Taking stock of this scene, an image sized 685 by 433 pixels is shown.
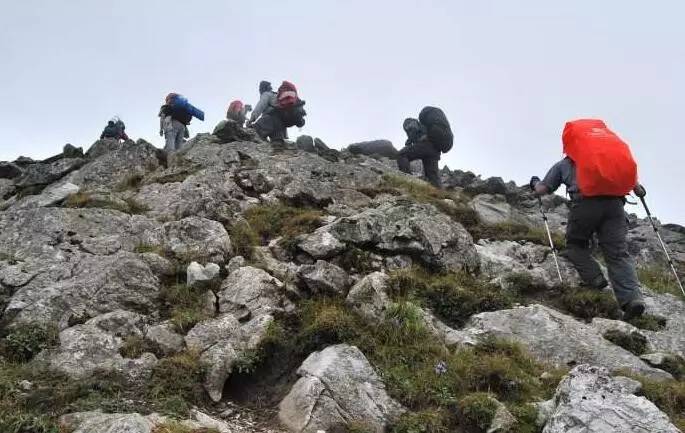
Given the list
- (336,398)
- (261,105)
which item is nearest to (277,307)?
(336,398)

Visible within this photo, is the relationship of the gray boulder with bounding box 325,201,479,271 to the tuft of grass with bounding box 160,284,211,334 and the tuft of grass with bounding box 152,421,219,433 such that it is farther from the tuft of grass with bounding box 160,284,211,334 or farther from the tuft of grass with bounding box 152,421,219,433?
the tuft of grass with bounding box 152,421,219,433

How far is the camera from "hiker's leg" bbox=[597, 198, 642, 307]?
11977 millimetres

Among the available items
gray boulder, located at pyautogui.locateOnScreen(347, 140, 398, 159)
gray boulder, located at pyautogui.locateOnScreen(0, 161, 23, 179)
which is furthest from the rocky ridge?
gray boulder, located at pyautogui.locateOnScreen(347, 140, 398, 159)

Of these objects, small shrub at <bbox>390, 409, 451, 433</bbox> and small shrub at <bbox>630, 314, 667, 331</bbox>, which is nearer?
small shrub at <bbox>390, 409, 451, 433</bbox>

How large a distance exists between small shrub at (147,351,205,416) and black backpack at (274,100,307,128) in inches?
554

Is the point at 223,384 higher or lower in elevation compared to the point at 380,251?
lower

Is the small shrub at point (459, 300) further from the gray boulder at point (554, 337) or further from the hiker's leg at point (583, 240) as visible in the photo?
→ the hiker's leg at point (583, 240)

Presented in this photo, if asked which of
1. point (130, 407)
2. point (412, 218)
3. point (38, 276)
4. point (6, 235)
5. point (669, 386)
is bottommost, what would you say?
point (130, 407)

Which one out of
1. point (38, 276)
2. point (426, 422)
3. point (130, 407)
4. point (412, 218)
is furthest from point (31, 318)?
point (412, 218)

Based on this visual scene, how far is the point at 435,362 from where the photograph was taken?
9.18 m

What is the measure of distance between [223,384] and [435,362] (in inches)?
123

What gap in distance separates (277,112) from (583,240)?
1240 centimetres

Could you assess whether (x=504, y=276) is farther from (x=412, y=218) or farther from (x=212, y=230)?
(x=212, y=230)

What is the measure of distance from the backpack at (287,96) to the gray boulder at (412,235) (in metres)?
9.03
